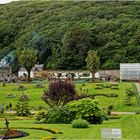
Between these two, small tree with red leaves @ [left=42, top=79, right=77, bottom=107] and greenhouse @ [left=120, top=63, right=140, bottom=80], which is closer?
small tree with red leaves @ [left=42, top=79, right=77, bottom=107]

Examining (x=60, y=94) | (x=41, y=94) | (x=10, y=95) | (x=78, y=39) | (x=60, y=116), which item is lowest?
(x=41, y=94)

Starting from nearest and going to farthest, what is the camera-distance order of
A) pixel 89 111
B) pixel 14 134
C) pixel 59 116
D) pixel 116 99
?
pixel 14 134
pixel 89 111
pixel 59 116
pixel 116 99

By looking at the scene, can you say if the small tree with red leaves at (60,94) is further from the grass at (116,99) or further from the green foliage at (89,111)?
the green foliage at (89,111)

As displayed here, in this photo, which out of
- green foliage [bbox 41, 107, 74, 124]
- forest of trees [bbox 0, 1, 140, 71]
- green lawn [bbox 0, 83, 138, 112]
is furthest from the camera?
forest of trees [bbox 0, 1, 140, 71]

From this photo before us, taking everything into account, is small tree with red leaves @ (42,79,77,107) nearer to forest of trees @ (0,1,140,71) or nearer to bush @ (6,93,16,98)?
bush @ (6,93,16,98)


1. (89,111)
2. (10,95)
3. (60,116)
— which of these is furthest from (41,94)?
(89,111)

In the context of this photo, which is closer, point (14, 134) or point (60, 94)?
point (14, 134)

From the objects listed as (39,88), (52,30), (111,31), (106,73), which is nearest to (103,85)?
(39,88)

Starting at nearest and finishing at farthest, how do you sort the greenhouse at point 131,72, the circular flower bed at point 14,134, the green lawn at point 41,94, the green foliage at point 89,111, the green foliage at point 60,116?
the circular flower bed at point 14,134
the green foliage at point 89,111
the green foliage at point 60,116
the green lawn at point 41,94
the greenhouse at point 131,72

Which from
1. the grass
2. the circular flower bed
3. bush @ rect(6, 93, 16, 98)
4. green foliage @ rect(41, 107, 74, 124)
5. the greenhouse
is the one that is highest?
the circular flower bed

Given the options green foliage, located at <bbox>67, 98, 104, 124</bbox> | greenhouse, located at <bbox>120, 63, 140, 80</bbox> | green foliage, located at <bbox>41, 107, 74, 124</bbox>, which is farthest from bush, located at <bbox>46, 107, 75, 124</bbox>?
greenhouse, located at <bbox>120, 63, 140, 80</bbox>

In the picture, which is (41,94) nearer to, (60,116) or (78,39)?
(60,116)

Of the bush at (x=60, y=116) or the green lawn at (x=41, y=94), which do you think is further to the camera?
the green lawn at (x=41, y=94)

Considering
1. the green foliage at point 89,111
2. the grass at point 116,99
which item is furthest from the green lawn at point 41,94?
the green foliage at point 89,111
